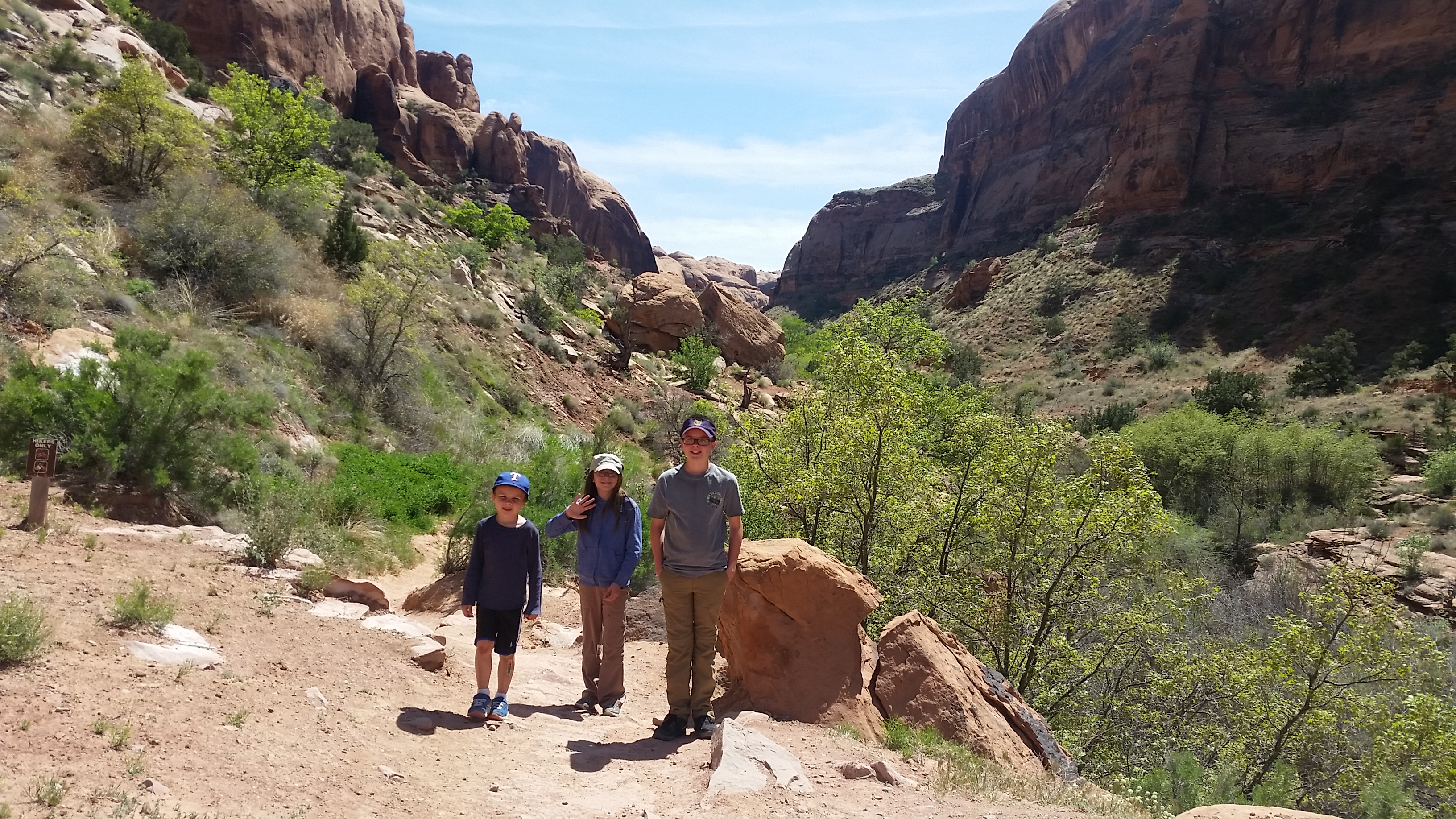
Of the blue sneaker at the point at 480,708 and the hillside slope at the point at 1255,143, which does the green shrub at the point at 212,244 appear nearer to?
the blue sneaker at the point at 480,708

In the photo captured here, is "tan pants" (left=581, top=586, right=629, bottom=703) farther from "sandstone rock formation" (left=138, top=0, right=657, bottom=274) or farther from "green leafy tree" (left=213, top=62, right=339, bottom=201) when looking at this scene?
"sandstone rock formation" (left=138, top=0, right=657, bottom=274)

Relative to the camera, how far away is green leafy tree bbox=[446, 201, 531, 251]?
33281 millimetres

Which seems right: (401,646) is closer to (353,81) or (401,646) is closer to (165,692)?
(165,692)

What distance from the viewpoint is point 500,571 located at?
501cm

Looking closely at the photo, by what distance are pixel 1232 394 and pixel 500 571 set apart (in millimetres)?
32104

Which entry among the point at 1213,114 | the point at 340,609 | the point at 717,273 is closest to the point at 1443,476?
the point at 340,609

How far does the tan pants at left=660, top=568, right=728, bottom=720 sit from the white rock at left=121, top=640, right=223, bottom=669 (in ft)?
8.43

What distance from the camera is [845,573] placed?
5.82 metres

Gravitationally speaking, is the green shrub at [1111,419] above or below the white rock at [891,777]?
above

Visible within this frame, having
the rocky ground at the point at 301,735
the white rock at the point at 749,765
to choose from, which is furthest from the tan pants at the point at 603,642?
the white rock at the point at 749,765

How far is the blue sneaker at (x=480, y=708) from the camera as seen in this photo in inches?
190

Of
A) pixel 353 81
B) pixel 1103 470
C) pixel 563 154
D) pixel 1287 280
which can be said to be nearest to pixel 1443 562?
pixel 1103 470

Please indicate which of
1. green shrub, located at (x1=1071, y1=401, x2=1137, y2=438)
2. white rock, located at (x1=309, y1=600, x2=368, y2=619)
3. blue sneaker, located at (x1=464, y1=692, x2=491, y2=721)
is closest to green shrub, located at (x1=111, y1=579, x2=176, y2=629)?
white rock, located at (x1=309, y1=600, x2=368, y2=619)

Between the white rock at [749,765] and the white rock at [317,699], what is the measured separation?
217 centimetres
